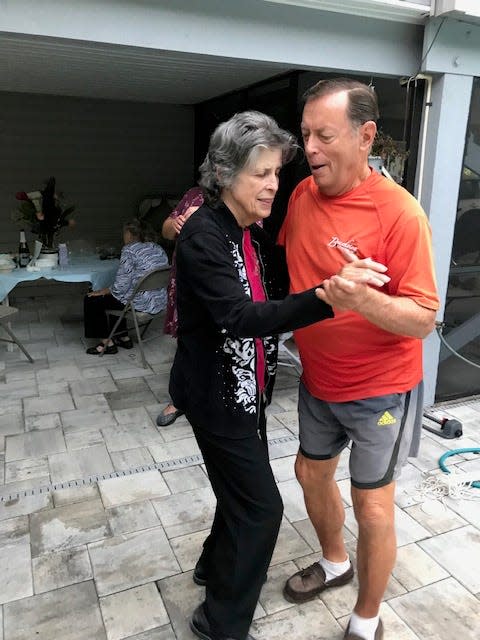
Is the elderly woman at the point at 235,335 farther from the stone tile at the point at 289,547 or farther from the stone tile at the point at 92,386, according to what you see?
the stone tile at the point at 92,386

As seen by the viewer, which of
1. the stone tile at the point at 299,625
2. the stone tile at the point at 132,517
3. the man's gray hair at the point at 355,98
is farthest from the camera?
the stone tile at the point at 132,517

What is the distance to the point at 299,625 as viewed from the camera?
6.22 ft

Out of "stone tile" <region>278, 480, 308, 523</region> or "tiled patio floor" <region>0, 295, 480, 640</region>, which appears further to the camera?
"stone tile" <region>278, 480, 308, 523</region>

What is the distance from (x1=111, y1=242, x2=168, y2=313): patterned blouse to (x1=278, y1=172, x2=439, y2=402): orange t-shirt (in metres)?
2.86

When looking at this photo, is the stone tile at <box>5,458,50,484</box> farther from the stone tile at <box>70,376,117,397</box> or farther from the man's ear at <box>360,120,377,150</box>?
the man's ear at <box>360,120,377,150</box>

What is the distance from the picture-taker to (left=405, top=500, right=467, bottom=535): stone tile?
8.07ft

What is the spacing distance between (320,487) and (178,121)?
598 cm

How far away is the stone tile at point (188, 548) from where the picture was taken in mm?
2178

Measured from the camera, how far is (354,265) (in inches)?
52.2

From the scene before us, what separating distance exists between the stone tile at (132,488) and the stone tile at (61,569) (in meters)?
0.35

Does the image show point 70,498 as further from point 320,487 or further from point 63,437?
point 320,487

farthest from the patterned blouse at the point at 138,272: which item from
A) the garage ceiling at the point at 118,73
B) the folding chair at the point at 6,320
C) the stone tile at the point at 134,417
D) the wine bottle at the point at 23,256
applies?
the garage ceiling at the point at 118,73

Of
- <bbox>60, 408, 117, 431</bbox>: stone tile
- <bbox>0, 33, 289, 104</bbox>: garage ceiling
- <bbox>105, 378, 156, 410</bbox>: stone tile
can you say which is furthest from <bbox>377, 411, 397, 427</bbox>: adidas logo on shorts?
<bbox>105, 378, 156, 410</bbox>: stone tile

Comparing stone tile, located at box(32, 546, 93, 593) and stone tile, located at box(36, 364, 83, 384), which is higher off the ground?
stone tile, located at box(36, 364, 83, 384)
